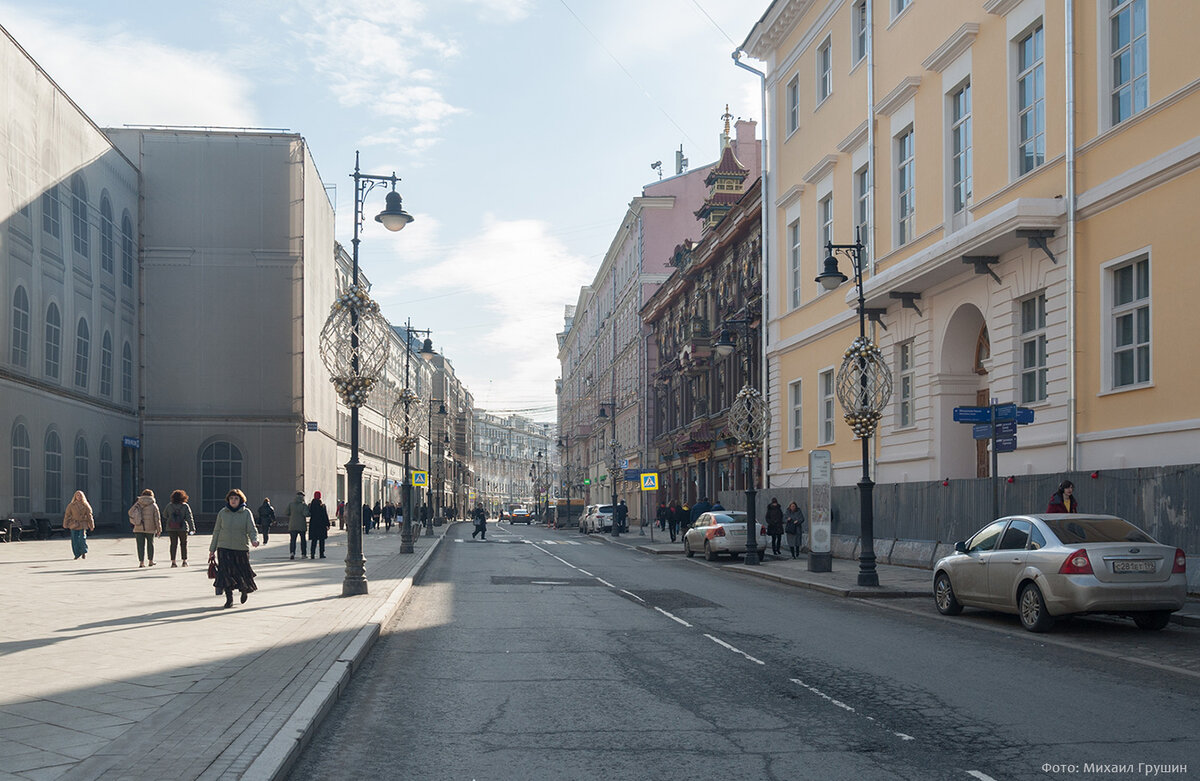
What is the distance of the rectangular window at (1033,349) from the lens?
70.7 ft

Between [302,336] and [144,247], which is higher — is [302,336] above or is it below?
below

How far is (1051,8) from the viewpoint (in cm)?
2067

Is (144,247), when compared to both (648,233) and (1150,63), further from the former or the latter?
(1150,63)

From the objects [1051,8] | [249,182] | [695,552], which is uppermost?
[249,182]

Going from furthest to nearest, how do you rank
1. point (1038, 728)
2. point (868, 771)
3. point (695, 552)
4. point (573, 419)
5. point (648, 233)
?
point (573, 419) → point (648, 233) → point (695, 552) → point (1038, 728) → point (868, 771)

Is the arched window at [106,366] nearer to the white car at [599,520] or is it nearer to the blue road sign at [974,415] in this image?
the white car at [599,520]

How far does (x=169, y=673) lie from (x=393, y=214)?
1163 centimetres

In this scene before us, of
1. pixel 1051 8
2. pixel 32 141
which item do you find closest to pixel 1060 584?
pixel 1051 8

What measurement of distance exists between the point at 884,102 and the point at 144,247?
111ft

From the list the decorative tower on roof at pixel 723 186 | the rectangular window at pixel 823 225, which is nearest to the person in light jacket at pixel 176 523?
the rectangular window at pixel 823 225

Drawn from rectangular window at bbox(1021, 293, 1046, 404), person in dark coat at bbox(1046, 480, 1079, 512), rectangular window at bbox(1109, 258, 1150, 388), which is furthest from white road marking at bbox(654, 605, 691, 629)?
rectangular window at bbox(1021, 293, 1046, 404)

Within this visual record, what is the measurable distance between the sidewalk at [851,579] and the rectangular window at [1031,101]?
8.24 meters

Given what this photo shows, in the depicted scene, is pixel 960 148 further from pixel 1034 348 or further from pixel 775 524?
pixel 775 524

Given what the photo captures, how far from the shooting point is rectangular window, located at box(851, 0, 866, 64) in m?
30.5
